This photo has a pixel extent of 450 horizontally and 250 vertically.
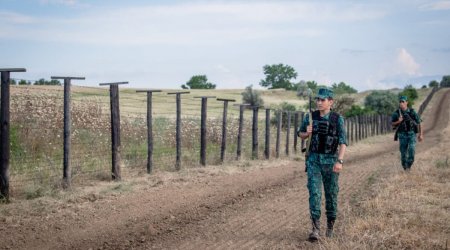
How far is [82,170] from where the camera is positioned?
11.7 meters

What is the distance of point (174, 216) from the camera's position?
8.75 meters

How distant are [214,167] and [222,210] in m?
5.45

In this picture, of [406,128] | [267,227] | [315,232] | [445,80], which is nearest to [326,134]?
[315,232]

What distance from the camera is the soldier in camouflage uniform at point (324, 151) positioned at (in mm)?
7102

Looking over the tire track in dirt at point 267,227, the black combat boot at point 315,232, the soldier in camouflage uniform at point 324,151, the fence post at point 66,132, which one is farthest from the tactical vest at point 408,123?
the fence post at point 66,132

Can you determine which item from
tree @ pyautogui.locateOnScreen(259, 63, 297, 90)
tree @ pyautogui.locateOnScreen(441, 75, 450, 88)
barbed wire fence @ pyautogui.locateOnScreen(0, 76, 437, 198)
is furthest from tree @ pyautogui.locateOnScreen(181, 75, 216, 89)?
barbed wire fence @ pyautogui.locateOnScreen(0, 76, 437, 198)

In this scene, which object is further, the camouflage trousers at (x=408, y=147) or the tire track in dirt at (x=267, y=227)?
the camouflage trousers at (x=408, y=147)

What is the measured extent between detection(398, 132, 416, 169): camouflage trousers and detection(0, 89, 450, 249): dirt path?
1.38 meters

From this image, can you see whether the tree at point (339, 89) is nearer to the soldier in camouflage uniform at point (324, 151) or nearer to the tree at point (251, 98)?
the tree at point (251, 98)

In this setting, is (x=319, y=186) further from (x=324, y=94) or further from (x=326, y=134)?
(x=324, y=94)

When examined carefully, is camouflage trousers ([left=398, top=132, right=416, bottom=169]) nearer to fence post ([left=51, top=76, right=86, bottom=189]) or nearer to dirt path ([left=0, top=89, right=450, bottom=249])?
dirt path ([left=0, top=89, right=450, bottom=249])

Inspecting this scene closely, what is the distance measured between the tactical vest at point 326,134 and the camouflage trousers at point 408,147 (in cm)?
664

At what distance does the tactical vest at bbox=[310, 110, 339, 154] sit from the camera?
23.3ft

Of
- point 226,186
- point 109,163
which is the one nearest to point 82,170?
point 109,163
